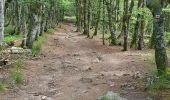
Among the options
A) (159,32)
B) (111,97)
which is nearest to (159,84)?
(111,97)

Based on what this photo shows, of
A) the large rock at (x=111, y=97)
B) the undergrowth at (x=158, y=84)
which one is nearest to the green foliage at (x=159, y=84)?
the undergrowth at (x=158, y=84)

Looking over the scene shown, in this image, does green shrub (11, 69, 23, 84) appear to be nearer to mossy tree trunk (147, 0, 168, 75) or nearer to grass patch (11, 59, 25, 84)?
grass patch (11, 59, 25, 84)

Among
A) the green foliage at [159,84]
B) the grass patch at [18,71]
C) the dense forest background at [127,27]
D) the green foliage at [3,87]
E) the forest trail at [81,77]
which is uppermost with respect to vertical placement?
the dense forest background at [127,27]

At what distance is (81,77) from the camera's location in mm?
16422

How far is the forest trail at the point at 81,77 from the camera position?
1326 centimetres

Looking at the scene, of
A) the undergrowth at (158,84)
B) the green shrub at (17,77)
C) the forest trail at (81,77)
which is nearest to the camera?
the undergrowth at (158,84)

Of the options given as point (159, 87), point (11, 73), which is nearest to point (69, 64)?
point (11, 73)

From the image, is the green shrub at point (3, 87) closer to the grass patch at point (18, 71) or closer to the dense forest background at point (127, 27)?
the grass patch at point (18, 71)

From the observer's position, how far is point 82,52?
1029 inches

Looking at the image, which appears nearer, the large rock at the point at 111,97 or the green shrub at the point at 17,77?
the large rock at the point at 111,97

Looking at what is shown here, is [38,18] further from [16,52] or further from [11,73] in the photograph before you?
[11,73]

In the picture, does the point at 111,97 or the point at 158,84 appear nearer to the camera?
the point at 111,97

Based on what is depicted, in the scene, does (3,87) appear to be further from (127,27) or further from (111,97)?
(127,27)

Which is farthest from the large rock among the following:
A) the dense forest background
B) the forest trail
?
the dense forest background
